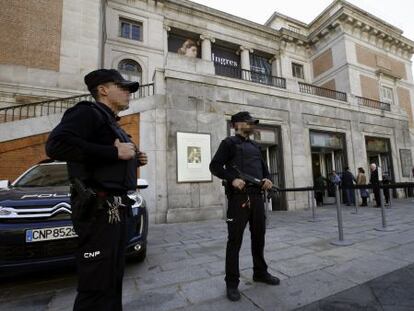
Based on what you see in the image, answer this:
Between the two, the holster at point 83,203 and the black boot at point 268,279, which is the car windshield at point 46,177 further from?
the black boot at point 268,279

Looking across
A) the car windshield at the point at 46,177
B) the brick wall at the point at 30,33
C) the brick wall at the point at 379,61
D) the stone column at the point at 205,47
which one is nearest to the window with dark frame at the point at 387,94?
the brick wall at the point at 379,61

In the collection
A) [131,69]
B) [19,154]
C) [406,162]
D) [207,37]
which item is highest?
[207,37]

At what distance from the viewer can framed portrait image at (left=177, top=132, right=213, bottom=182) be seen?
29.0 ft

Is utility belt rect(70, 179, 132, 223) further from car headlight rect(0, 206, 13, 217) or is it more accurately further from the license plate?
car headlight rect(0, 206, 13, 217)

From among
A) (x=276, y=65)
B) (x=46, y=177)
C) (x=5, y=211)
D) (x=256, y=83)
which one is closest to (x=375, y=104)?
(x=276, y=65)

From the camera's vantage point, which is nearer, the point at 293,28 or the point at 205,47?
the point at 205,47

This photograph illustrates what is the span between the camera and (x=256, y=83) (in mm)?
11156

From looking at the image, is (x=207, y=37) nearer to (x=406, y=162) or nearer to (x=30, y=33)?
(x=30, y=33)

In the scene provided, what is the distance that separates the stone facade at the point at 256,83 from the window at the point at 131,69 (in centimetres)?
19

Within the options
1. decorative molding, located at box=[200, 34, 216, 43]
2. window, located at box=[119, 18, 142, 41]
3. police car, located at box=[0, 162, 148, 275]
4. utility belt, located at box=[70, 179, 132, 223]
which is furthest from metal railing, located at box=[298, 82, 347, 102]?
utility belt, located at box=[70, 179, 132, 223]

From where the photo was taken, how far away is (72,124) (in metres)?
1.58

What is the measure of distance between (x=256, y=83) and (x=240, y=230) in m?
9.54

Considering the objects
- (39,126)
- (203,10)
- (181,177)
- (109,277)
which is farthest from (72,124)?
(203,10)

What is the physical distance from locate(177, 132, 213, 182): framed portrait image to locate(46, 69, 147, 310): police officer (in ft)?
23.1
